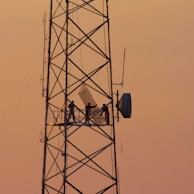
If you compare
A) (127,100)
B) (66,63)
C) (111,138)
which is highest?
(66,63)

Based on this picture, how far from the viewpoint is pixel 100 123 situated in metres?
21.8

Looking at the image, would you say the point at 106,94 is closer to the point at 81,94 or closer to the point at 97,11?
the point at 81,94

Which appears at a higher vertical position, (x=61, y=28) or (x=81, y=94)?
(x=61, y=28)

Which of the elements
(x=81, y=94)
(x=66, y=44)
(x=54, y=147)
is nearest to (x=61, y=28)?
(x=66, y=44)

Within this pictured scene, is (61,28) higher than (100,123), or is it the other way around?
(61,28)

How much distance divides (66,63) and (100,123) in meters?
2.81

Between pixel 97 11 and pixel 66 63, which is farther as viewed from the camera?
pixel 97 11

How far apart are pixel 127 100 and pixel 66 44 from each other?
3.17 meters

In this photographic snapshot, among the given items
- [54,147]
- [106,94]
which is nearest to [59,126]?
[54,147]

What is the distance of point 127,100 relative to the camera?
21.6 meters

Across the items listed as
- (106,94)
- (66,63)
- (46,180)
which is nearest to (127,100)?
(106,94)

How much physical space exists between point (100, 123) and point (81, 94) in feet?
4.42

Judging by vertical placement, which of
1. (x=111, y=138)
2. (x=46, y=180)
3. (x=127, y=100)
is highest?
(x=127, y=100)

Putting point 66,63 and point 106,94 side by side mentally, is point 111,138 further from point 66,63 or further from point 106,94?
point 66,63
